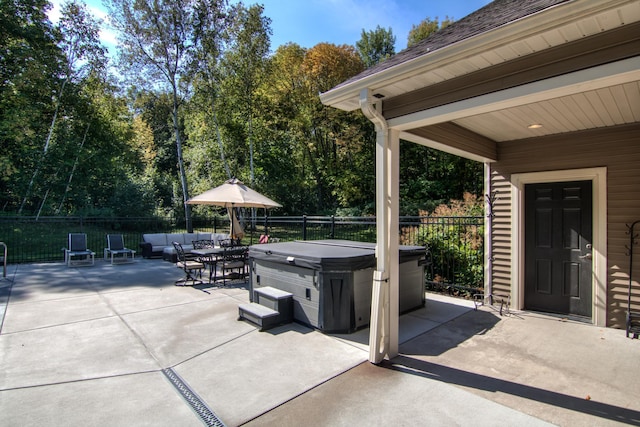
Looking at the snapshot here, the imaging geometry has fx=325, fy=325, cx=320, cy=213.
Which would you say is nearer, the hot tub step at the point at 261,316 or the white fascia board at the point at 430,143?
the white fascia board at the point at 430,143

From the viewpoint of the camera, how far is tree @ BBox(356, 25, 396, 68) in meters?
18.8

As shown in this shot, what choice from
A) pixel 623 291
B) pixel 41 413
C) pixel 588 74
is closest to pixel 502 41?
pixel 588 74

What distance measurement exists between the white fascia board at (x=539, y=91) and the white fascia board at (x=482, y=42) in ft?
1.26

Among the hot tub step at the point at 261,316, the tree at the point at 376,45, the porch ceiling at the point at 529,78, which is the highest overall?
the tree at the point at 376,45

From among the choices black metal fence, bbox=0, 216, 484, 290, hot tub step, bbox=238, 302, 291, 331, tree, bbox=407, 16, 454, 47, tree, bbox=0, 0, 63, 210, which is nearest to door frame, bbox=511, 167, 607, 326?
black metal fence, bbox=0, 216, 484, 290

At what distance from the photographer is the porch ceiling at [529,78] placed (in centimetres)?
210

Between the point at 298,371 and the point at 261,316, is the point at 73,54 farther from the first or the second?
the point at 298,371

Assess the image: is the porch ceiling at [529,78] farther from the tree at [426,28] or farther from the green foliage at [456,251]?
the tree at [426,28]

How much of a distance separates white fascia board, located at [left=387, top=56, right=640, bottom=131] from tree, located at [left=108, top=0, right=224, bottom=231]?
10489mm

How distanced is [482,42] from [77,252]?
1044 cm

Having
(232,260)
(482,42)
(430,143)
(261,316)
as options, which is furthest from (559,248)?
(232,260)

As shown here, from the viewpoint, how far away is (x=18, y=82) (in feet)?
39.5

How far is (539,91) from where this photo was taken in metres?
2.44

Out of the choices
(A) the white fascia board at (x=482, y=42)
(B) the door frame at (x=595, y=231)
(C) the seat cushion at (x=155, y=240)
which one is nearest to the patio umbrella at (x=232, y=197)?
(A) the white fascia board at (x=482, y=42)
